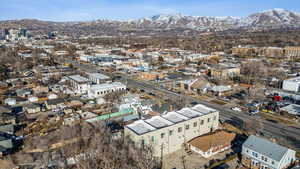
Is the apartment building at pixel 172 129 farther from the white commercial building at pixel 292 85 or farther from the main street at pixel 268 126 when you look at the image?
the white commercial building at pixel 292 85

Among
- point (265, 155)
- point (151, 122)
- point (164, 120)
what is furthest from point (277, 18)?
point (151, 122)

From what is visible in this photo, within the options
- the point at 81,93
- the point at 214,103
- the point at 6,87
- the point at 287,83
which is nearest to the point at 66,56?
the point at 6,87

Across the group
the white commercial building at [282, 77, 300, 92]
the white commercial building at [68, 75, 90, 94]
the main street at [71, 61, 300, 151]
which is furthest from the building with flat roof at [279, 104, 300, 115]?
the white commercial building at [68, 75, 90, 94]

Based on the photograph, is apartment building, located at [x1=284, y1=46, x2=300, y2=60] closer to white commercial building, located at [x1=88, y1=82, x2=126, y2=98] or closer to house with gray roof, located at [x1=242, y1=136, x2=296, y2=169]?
white commercial building, located at [x1=88, y1=82, x2=126, y2=98]

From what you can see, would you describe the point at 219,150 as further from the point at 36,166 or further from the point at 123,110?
the point at 36,166

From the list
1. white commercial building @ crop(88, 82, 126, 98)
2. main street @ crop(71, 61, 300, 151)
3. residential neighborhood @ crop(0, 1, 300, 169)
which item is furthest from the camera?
white commercial building @ crop(88, 82, 126, 98)

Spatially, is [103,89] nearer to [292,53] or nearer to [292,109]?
[292,109]
